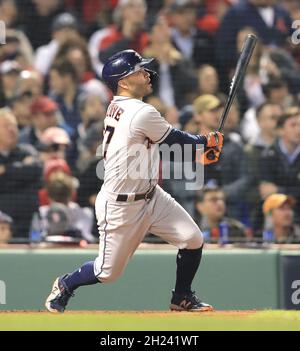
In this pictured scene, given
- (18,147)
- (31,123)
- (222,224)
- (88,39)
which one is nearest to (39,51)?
(88,39)

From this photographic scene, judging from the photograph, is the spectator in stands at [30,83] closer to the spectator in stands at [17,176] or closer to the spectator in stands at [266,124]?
the spectator in stands at [17,176]

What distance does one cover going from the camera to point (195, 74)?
36.2 ft

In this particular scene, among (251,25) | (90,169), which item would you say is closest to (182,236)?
→ (90,169)

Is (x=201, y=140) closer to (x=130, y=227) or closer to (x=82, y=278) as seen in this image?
(x=130, y=227)

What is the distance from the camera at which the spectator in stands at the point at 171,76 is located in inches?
435

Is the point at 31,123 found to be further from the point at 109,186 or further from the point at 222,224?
the point at 109,186

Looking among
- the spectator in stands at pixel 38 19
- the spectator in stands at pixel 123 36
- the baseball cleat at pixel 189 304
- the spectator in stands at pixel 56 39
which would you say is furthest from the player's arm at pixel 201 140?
the spectator in stands at pixel 38 19

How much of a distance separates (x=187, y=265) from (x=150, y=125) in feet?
2.96

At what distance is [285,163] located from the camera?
32.1 ft

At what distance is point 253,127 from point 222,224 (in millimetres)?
1512

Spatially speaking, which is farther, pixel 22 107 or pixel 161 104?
pixel 22 107

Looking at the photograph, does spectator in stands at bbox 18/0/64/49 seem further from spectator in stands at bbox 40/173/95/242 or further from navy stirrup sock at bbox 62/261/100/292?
navy stirrup sock at bbox 62/261/100/292

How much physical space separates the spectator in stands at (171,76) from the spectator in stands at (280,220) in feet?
6.68

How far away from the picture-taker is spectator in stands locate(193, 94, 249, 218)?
31.8 ft
